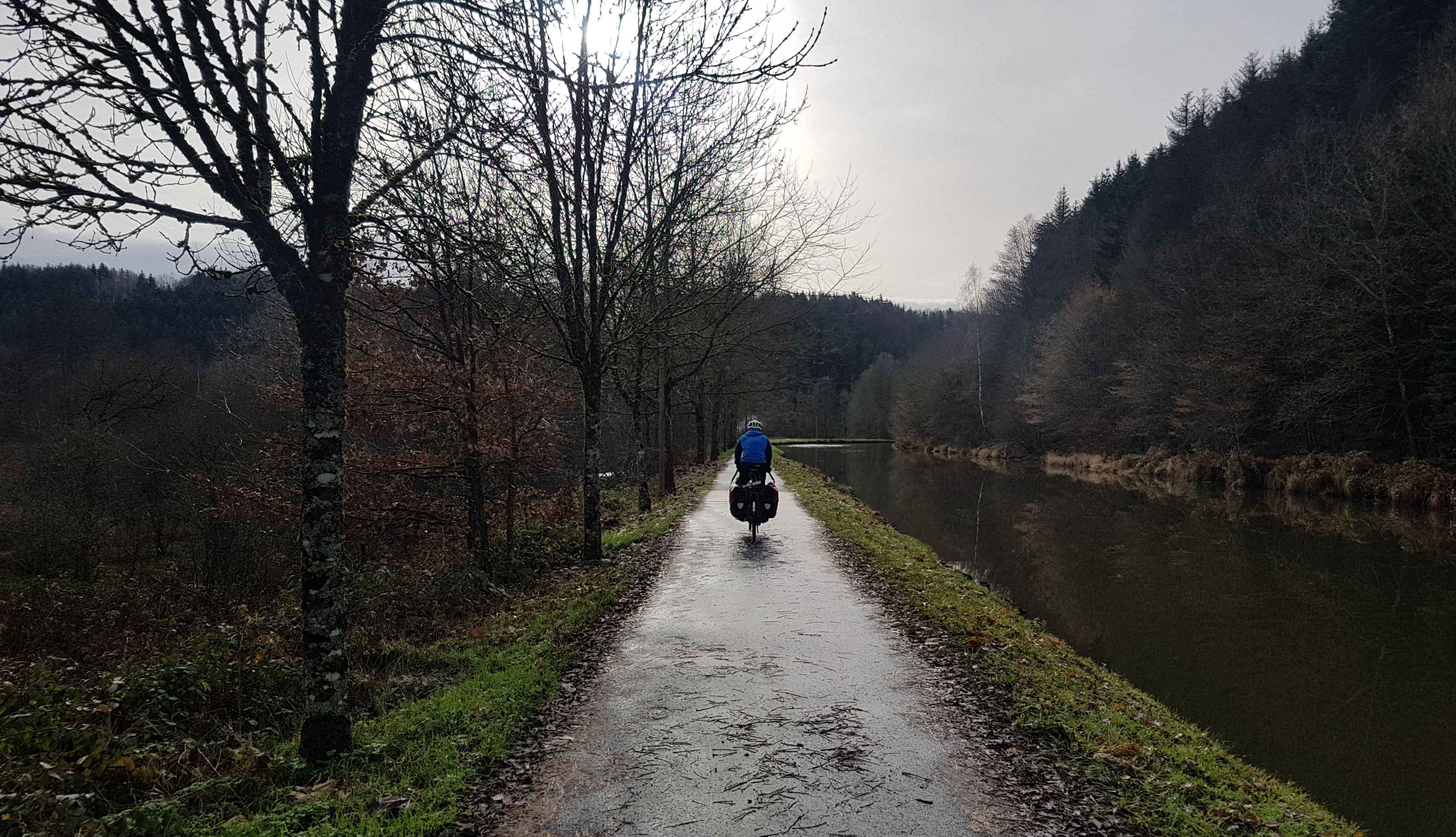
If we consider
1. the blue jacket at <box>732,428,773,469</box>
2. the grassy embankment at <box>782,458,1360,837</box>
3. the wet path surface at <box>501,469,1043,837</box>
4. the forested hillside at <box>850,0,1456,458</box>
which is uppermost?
the forested hillside at <box>850,0,1456,458</box>

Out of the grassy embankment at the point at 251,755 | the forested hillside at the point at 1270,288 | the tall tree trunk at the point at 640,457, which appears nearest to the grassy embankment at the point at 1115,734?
the grassy embankment at the point at 251,755

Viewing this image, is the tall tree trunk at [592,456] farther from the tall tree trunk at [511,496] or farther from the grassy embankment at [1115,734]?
the grassy embankment at [1115,734]

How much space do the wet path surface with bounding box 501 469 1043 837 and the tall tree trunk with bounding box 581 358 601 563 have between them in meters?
3.35

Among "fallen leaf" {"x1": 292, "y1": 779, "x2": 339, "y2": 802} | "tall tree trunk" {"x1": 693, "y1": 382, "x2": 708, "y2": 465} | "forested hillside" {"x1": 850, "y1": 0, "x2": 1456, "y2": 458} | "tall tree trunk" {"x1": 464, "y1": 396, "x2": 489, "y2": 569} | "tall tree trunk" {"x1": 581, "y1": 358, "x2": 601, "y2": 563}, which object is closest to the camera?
"fallen leaf" {"x1": 292, "y1": 779, "x2": 339, "y2": 802}

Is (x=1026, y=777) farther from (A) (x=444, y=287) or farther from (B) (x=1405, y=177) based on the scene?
(B) (x=1405, y=177)

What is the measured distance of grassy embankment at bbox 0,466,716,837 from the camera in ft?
13.3

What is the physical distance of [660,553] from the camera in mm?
12656

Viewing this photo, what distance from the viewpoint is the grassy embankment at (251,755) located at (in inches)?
159

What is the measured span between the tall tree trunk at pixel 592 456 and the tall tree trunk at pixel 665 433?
896cm

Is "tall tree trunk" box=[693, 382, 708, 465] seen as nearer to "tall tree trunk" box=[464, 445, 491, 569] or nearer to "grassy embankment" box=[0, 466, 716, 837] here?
"tall tree trunk" box=[464, 445, 491, 569]

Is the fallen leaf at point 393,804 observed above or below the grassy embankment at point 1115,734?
above

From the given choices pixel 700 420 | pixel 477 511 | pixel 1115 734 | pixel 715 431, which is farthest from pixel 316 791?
pixel 715 431

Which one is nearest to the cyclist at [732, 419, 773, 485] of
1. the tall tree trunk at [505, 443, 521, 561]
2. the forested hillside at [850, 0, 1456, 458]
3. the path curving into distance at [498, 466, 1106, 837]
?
the tall tree trunk at [505, 443, 521, 561]

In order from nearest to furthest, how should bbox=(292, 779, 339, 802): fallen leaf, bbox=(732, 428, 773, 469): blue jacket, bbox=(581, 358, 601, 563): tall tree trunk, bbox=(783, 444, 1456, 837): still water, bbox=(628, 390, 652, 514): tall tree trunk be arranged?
bbox=(292, 779, 339, 802): fallen leaf
bbox=(783, 444, 1456, 837): still water
bbox=(581, 358, 601, 563): tall tree trunk
bbox=(732, 428, 773, 469): blue jacket
bbox=(628, 390, 652, 514): tall tree trunk
